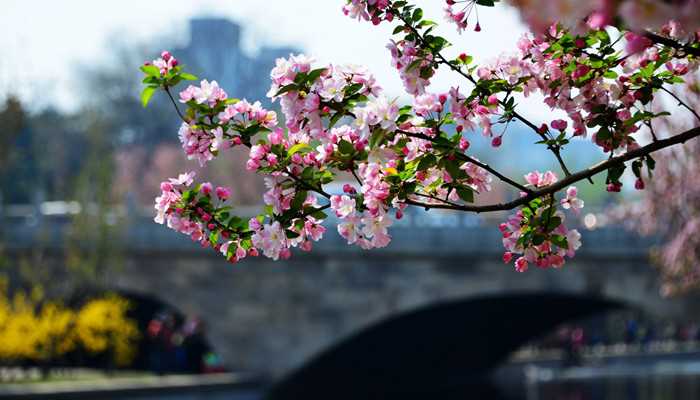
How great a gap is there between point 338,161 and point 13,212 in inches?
1577

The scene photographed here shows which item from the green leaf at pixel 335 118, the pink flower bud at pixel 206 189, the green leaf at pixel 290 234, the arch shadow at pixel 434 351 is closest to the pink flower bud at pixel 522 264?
the green leaf at pixel 290 234

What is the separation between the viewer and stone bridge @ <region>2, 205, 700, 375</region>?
37281 mm

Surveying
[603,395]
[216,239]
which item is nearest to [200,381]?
[603,395]

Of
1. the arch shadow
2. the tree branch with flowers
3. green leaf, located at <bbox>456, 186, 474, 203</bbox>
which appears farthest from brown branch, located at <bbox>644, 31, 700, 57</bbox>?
the arch shadow

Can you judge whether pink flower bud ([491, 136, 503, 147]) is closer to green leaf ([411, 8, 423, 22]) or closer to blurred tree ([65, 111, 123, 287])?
green leaf ([411, 8, 423, 22])

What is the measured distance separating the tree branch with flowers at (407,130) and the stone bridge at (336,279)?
29.0m

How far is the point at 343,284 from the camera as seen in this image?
3947 centimetres

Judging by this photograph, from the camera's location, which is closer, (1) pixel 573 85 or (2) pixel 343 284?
(1) pixel 573 85

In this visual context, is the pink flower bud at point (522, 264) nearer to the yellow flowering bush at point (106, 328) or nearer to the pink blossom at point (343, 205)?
the pink blossom at point (343, 205)

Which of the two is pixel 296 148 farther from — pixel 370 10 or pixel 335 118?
pixel 370 10

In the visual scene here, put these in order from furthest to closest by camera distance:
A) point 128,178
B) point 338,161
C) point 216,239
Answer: point 128,178
point 216,239
point 338,161

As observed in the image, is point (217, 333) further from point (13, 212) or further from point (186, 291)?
point (13, 212)

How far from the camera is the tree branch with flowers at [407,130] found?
24.9 ft

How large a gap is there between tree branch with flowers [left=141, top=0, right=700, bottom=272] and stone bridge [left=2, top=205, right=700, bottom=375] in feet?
95.0
